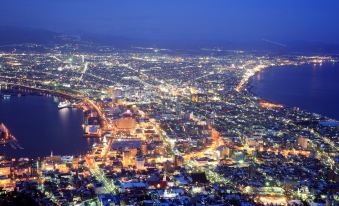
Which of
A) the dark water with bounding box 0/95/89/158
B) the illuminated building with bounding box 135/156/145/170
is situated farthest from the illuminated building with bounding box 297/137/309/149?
the dark water with bounding box 0/95/89/158

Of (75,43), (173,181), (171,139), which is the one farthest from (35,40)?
(173,181)

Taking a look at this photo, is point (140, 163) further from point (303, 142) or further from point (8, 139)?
point (303, 142)

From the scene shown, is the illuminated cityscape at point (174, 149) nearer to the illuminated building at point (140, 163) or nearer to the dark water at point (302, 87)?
the illuminated building at point (140, 163)

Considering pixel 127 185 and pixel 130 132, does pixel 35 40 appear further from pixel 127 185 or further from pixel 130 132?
pixel 127 185

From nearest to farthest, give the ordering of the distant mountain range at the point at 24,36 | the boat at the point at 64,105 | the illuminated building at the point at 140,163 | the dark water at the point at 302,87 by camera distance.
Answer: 1. the illuminated building at the point at 140,163
2. the boat at the point at 64,105
3. the dark water at the point at 302,87
4. the distant mountain range at the point at 24,36

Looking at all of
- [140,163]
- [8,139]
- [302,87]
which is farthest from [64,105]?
[302,87]

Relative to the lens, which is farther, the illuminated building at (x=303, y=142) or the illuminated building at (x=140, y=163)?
the illuminated building at (x=303, y=142)

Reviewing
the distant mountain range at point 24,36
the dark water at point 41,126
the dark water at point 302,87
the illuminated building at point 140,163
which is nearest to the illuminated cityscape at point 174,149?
the illuminated building at point 140,163
